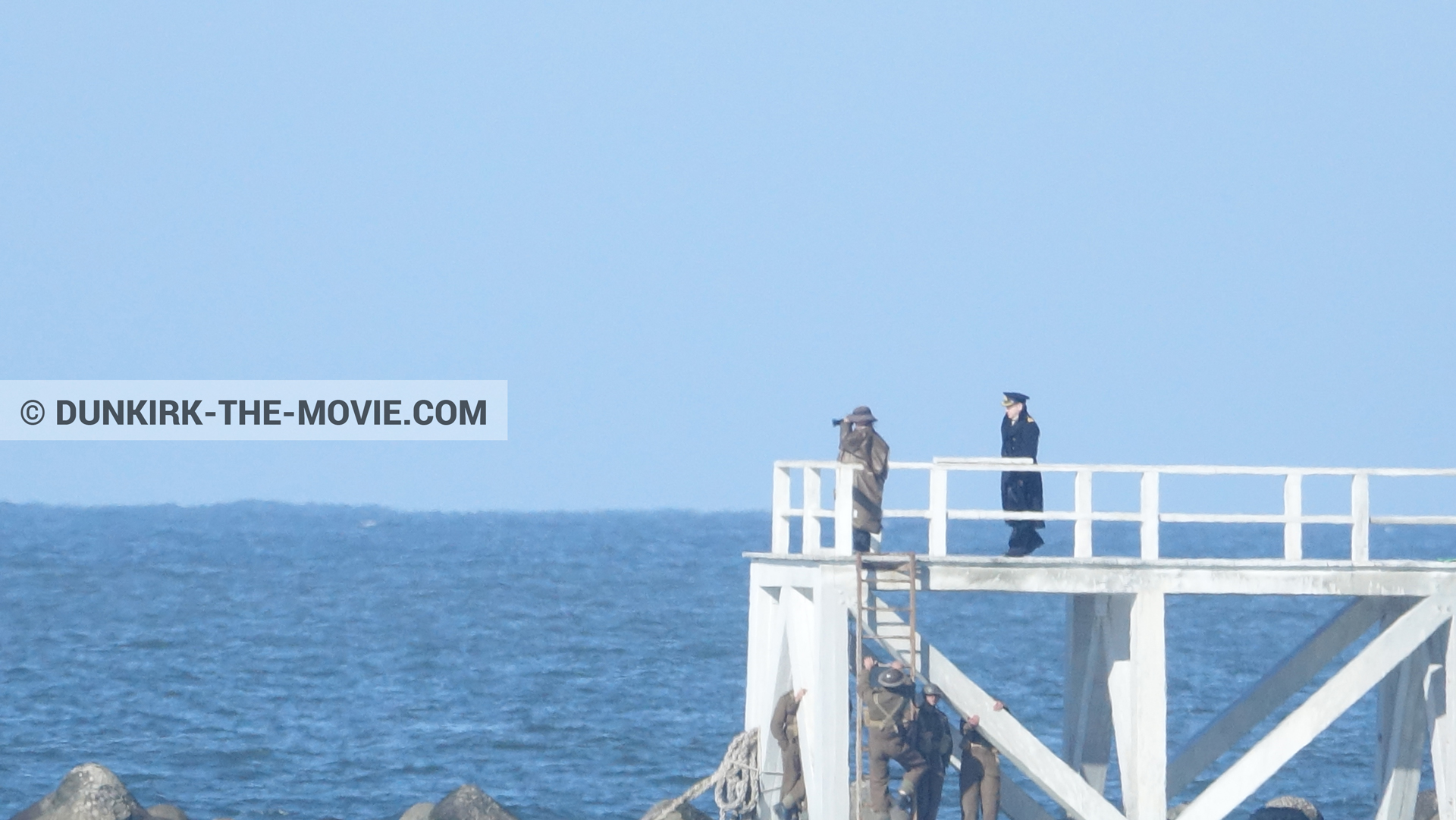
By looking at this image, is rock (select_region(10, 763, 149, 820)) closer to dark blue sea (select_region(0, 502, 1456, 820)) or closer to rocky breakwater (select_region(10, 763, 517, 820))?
rocky breakwater (select_region(10, 763, 517, 820))

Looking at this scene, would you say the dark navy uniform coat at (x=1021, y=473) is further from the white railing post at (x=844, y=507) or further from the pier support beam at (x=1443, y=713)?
the pier support beam at (x=1443, y=713)

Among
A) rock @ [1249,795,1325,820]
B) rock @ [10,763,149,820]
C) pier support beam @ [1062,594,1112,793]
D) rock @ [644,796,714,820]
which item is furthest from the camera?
rock @ [10,763,149,820]

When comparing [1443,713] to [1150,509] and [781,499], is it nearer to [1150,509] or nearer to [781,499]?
[1150,509]

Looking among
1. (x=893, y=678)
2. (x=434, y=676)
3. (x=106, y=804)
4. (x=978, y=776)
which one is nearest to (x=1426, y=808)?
(x=978, y=776)

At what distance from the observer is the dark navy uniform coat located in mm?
19234

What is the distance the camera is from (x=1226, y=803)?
19.0 meters

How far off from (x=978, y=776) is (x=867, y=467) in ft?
11.1

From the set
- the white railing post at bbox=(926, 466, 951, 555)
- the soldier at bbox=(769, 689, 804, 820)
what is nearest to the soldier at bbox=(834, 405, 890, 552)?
the white railing post at bbox=(926, 466, 951, 555)

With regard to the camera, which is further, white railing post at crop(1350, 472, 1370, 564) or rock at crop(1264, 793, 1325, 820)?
rock at crop(1264, 793, 1325, 820)

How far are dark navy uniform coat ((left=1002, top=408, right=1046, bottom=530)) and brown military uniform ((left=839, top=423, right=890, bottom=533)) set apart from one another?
1324 millimetres

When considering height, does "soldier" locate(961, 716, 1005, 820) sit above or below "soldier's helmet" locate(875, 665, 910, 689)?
below

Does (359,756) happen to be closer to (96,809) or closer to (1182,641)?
(96,809)

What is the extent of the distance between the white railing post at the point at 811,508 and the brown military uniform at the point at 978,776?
2451 mm

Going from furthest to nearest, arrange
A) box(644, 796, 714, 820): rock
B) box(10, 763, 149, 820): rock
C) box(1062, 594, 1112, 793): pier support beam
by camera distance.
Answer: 1. box(10, 763, 149, 820): rock
2. box(644, 796, 714, 820): rock
3. box(1062, 594, 1112, 793): pier support beam
